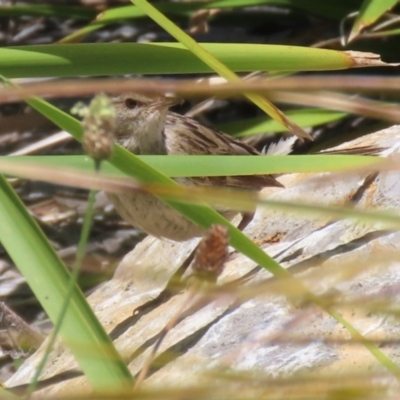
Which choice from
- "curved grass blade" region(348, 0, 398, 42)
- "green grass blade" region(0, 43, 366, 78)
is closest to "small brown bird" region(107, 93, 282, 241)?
"curved grass blade" region(348, 0, 398, 42)

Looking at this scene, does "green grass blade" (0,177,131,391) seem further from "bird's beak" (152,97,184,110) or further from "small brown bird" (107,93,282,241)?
"bird's beak" (152,97,184,110)

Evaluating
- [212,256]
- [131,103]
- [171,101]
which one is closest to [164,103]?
[171,101]

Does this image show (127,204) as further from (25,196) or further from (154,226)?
(25,196)

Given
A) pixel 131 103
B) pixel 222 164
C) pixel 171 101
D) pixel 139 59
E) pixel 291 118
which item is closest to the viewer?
pixel 222 164

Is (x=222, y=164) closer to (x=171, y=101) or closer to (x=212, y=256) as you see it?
(x=212, y=256)

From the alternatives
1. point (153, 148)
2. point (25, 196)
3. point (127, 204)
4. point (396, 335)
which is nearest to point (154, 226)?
point (127, 204)

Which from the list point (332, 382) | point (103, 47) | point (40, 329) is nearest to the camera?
point (332, 382)
